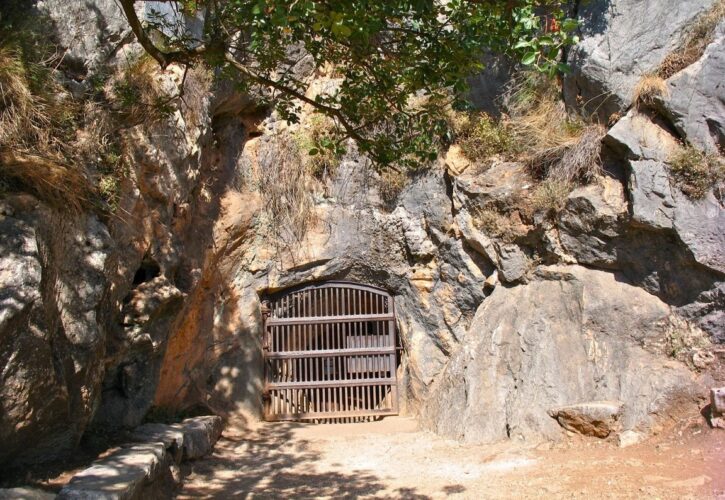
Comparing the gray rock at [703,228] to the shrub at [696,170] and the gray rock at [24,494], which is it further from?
the gray rock at [24,494]

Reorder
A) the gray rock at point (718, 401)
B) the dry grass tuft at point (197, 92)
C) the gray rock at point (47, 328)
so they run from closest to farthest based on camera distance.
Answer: the gray rock at point (47, 328) < the gray rock at point (718, 401) < the dry grass tuft at point (197, 92)

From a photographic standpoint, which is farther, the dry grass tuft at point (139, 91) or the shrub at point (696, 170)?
the shrub at point (696, 170)

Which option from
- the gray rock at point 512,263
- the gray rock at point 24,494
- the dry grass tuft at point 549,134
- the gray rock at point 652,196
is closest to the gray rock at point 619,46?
the dry grass tuft at point 549,134

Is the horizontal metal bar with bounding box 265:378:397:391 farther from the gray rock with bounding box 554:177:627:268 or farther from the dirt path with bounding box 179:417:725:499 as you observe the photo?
the gray rock with bounding box 554:177:627:268

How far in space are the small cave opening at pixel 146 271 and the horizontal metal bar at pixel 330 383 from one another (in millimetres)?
2755

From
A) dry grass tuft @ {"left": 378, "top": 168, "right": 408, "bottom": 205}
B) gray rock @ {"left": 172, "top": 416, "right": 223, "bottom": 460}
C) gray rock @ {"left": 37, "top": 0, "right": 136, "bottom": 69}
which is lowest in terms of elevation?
gray rock @ {"left": 172, "top": 416, "right": 223, "bottom": 460}

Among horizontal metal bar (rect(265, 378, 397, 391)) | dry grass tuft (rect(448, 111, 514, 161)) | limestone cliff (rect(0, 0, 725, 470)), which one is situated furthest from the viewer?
horizontal metal bar (rect(265, 378, 397, 391))

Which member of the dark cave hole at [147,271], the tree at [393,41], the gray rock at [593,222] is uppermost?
the tree at [393,41]

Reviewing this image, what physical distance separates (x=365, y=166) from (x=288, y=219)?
127 centimetres

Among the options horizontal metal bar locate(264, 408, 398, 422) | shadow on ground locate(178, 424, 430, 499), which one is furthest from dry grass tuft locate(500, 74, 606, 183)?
shadow on ground locate(178, 424, 430, 499)

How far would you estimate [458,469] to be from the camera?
19.7 ft

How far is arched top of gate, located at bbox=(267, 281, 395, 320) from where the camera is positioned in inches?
359

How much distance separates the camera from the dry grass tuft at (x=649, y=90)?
707cm

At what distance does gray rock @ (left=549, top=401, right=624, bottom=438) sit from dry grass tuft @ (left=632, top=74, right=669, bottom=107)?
3.18 metres
